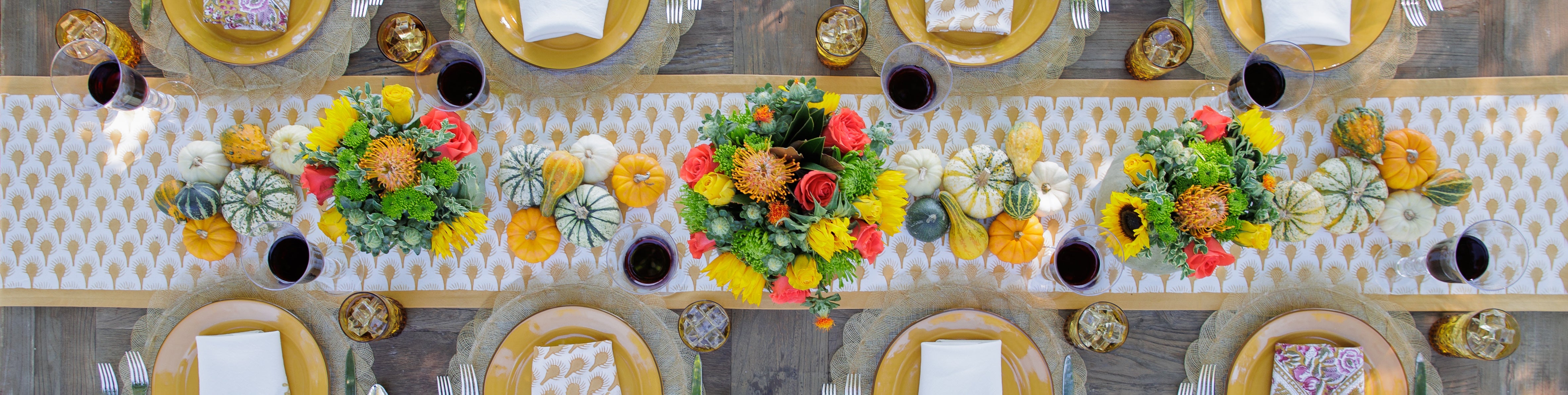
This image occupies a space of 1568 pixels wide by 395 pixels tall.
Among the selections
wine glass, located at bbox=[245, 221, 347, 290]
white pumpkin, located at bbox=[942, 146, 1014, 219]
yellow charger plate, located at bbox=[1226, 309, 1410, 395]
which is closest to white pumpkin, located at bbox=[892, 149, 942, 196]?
white pumpkin, located at bbox=[942, 146, 1014, 219]

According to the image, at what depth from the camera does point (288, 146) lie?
1624mm

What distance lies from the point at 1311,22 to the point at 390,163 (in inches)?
90.6

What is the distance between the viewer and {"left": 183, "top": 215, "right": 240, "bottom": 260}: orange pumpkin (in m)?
1.64

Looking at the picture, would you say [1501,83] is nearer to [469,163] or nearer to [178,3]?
[469,163]

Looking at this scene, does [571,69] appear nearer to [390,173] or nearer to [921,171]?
[390,173]

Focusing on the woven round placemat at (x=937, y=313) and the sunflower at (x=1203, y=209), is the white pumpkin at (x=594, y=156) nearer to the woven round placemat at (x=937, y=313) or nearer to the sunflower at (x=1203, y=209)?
the woven round placemat at (x=937, y=313)

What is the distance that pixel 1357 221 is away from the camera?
169 cm

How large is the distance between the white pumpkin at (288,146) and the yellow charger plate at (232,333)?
1.31ft

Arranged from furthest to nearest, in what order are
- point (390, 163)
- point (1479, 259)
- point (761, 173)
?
point (1479, 259) → point (390, 163) → point (761, 173)

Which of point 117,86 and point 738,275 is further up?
point 117,86

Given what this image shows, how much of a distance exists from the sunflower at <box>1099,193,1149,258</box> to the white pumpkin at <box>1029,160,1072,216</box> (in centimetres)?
14

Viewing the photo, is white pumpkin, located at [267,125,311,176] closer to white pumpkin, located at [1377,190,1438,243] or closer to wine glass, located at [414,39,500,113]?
wine glass, located at [414,39,500,113]

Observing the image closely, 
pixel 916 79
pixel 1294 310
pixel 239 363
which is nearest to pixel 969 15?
pixel 916 79

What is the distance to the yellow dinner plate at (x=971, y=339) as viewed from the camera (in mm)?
1710
